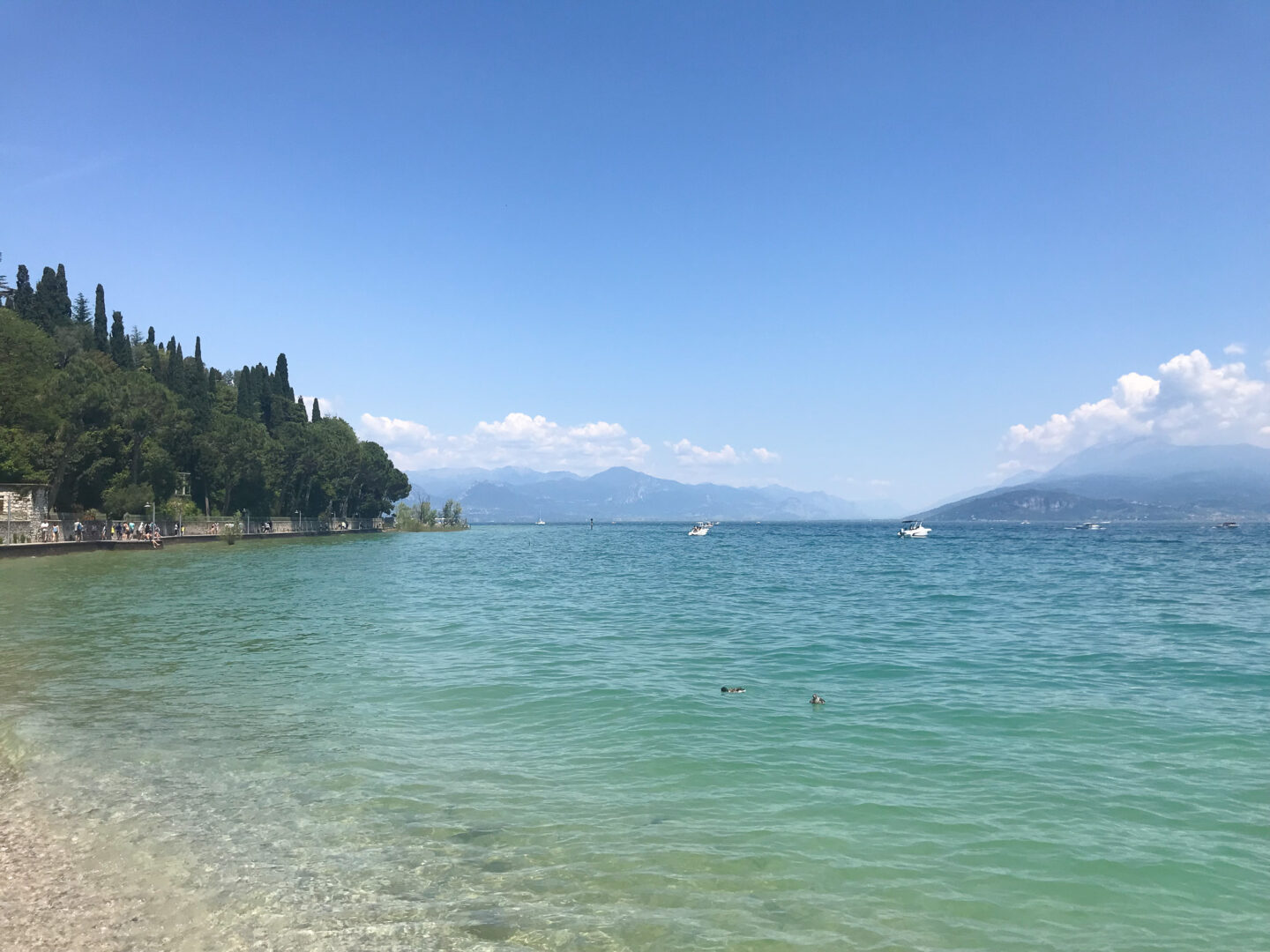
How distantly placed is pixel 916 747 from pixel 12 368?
81.9m

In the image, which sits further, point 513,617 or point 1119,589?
point 1119,589

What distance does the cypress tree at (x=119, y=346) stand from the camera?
103 metres

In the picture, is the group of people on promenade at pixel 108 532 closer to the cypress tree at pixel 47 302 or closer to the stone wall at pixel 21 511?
the stone wall at pixel 21 511

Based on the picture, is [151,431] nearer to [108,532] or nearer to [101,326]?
[108,532]

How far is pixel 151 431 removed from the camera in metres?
79.8

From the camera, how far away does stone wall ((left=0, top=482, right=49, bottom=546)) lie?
190ft

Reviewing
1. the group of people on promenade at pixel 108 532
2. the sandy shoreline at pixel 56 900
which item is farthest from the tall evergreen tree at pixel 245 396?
the sandy shoreline at pixel 56 900

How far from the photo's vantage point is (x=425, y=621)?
26250 mm

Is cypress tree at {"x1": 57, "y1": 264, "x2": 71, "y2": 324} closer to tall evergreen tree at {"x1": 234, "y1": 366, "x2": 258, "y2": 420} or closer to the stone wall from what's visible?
tall evergreen tree at {"x1": 234, "y1": 366, "x2": 258, "y2": 420}

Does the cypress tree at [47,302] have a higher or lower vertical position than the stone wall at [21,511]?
higher

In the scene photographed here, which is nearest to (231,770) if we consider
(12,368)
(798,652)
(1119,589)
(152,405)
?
(798,652)

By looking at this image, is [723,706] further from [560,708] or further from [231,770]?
[231,770]

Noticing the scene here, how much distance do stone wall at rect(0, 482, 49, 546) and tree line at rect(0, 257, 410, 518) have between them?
204 centimetres

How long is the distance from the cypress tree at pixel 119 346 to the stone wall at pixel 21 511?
43.9 metres
